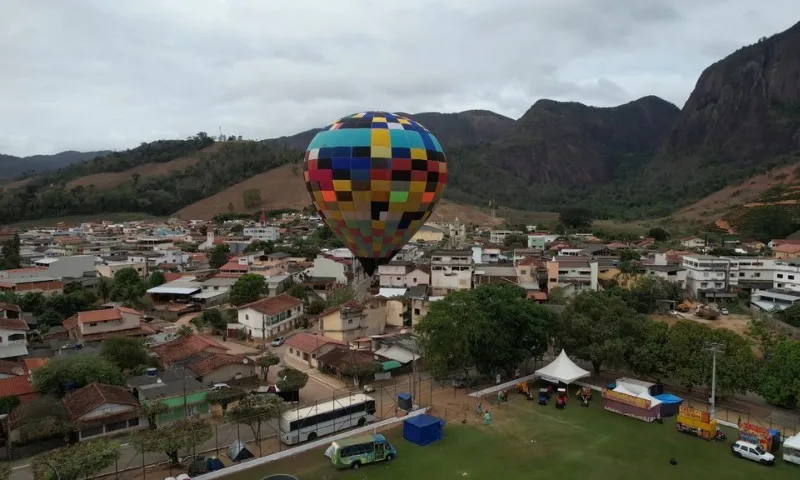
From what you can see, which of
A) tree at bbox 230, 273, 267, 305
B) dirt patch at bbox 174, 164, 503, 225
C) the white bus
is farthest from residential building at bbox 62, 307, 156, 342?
dirt patch at bbox 174, 164, 503, 225

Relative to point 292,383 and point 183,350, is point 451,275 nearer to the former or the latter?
point 183,350

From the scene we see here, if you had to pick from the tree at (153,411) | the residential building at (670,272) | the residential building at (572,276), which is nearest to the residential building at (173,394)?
the tree at (153,411)

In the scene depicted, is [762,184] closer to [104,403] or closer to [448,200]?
[448,200]

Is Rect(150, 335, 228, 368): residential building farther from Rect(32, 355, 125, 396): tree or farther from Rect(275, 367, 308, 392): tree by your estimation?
Rect(275, 367, 308, 392): tree

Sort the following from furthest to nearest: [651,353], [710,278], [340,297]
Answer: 1. [710,278]
2. [340,297]
3. [651,353]

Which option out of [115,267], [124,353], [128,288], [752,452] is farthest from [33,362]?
[752,452]

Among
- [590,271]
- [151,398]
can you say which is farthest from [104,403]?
[590,271]

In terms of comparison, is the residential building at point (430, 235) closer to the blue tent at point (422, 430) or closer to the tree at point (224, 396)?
the tree at point (224, 396)
